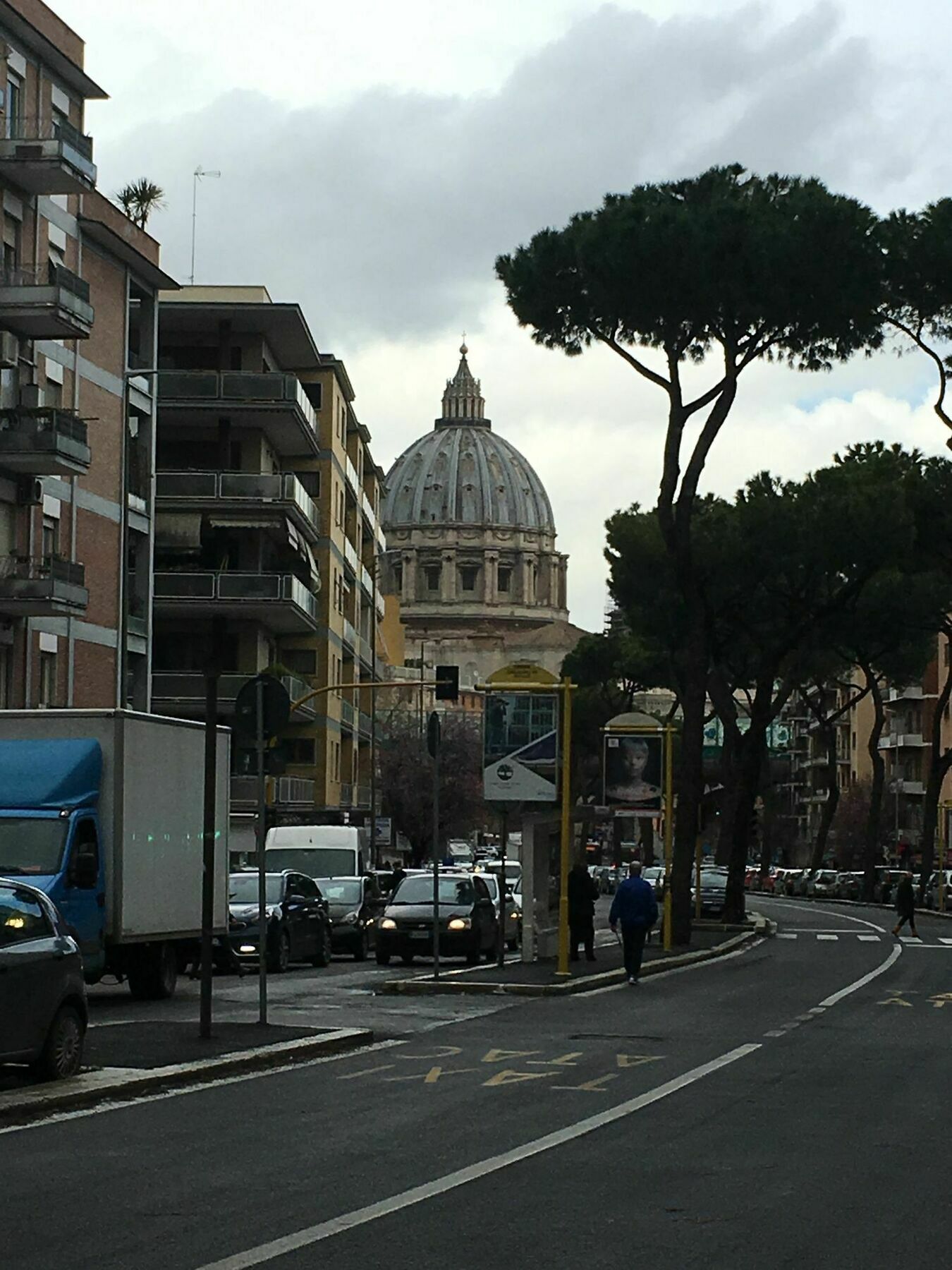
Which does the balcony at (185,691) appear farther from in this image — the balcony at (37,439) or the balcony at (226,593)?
the balcony at (37,439)

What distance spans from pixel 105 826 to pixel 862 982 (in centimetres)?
1070

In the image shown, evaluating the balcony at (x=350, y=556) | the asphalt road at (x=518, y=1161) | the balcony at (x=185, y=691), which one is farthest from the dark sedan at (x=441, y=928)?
the balcony at (x=350, y=556)

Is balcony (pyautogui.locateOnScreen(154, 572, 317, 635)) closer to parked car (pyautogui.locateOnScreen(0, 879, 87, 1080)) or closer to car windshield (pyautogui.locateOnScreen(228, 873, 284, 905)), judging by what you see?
car windshield (pyautogui.locateOnScreen(228, 873, 284, 905))

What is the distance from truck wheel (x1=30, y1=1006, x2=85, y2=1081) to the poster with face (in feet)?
62.8

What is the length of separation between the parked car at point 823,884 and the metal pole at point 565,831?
65532 millimetres

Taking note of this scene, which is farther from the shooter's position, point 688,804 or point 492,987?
point 688,804

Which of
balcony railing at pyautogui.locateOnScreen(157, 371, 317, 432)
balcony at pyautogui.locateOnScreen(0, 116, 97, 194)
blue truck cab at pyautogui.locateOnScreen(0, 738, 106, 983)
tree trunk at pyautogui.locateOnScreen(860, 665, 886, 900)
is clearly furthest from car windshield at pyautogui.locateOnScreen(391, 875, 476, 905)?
tree trunk at pyautogui.locateOnScreen(860, 665, 886, 900)

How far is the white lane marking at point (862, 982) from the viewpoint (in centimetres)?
2428

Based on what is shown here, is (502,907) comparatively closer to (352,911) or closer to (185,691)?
(352,911)

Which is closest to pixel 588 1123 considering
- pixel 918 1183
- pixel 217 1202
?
pixel 918 1183

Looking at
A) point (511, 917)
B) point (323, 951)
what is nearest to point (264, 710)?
point (323, 951)

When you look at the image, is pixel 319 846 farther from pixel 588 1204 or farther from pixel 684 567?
pixel 588 1204

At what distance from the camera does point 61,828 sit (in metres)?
21.8

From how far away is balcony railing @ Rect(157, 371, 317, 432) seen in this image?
2328 inches
